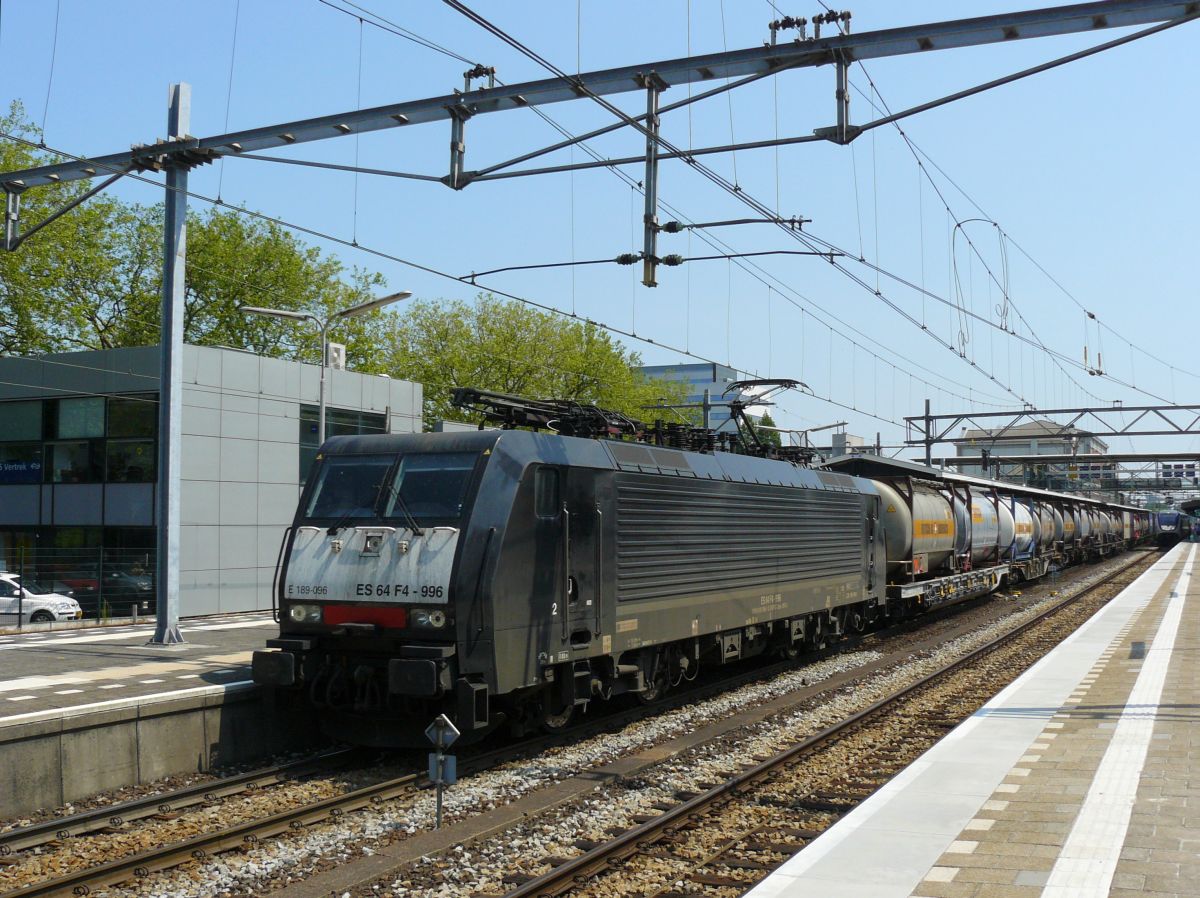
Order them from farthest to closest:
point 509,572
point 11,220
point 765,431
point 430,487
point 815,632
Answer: point 765,431 → point 815,632 → point 11,220 → point 430,487 → point 509,572

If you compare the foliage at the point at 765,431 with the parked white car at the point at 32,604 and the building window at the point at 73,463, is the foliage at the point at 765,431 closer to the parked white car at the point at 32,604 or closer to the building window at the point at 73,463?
the parked white car at the point at 32,604

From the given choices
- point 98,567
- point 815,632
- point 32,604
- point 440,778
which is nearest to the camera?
point 440,778

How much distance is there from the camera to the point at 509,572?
1109 cm

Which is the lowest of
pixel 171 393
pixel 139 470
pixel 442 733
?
pixel 442 733

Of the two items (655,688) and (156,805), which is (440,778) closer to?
(156,805)

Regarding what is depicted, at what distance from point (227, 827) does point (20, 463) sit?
22456mm

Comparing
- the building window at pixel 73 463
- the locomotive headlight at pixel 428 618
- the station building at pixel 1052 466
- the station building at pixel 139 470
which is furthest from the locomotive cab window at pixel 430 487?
the station building at pixel 1052 466

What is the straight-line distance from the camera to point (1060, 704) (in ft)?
45.8

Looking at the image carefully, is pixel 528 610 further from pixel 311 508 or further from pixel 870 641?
pixel 870 641

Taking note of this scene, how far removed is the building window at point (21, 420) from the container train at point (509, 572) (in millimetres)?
18866

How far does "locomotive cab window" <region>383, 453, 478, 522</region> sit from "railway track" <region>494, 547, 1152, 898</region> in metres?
3.54

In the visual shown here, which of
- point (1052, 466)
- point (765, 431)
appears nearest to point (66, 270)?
point (765, 431)

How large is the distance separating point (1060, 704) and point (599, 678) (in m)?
5.75

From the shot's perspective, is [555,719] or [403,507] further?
[555,719]
